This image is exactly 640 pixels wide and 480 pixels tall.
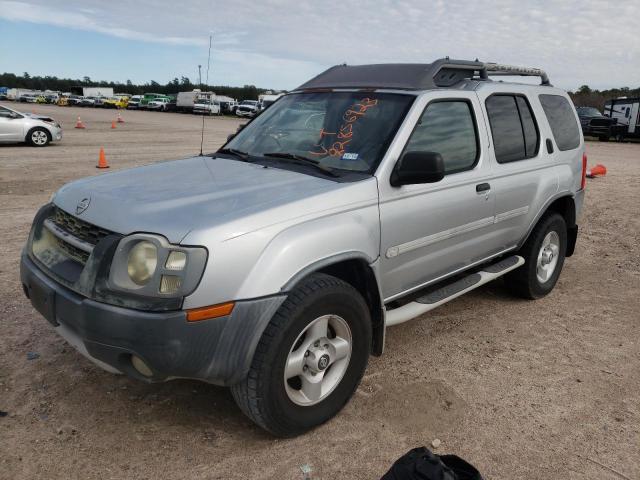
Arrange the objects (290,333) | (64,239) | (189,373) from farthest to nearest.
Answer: (64,239) → (290,333) → (189,373)

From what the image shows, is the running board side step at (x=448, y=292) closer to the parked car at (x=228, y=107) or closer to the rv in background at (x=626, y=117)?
the rv in background at (x=626, y=117)

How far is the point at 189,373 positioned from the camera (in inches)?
100

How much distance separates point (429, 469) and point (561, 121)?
13.5 feet

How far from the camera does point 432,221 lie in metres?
3.65

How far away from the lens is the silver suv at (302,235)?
8.26 ft

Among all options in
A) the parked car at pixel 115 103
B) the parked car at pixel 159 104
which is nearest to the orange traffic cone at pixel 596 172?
the parked car at pixel 159 104

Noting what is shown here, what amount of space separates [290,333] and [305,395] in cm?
47

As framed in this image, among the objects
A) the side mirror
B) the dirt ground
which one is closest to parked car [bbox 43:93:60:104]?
the dirt ground

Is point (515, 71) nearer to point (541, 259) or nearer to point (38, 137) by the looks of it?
point (541, 259)

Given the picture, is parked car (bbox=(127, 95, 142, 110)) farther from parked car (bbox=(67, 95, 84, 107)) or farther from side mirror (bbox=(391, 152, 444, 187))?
side mirror (bbox=(391, 152, 444, 187))

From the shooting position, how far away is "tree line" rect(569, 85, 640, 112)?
45.2m

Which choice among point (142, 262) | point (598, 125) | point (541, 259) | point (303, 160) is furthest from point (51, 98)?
point (142, 262)

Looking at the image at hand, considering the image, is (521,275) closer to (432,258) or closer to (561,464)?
(432,258)

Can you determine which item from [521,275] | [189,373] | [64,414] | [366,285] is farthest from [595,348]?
[64,414]
